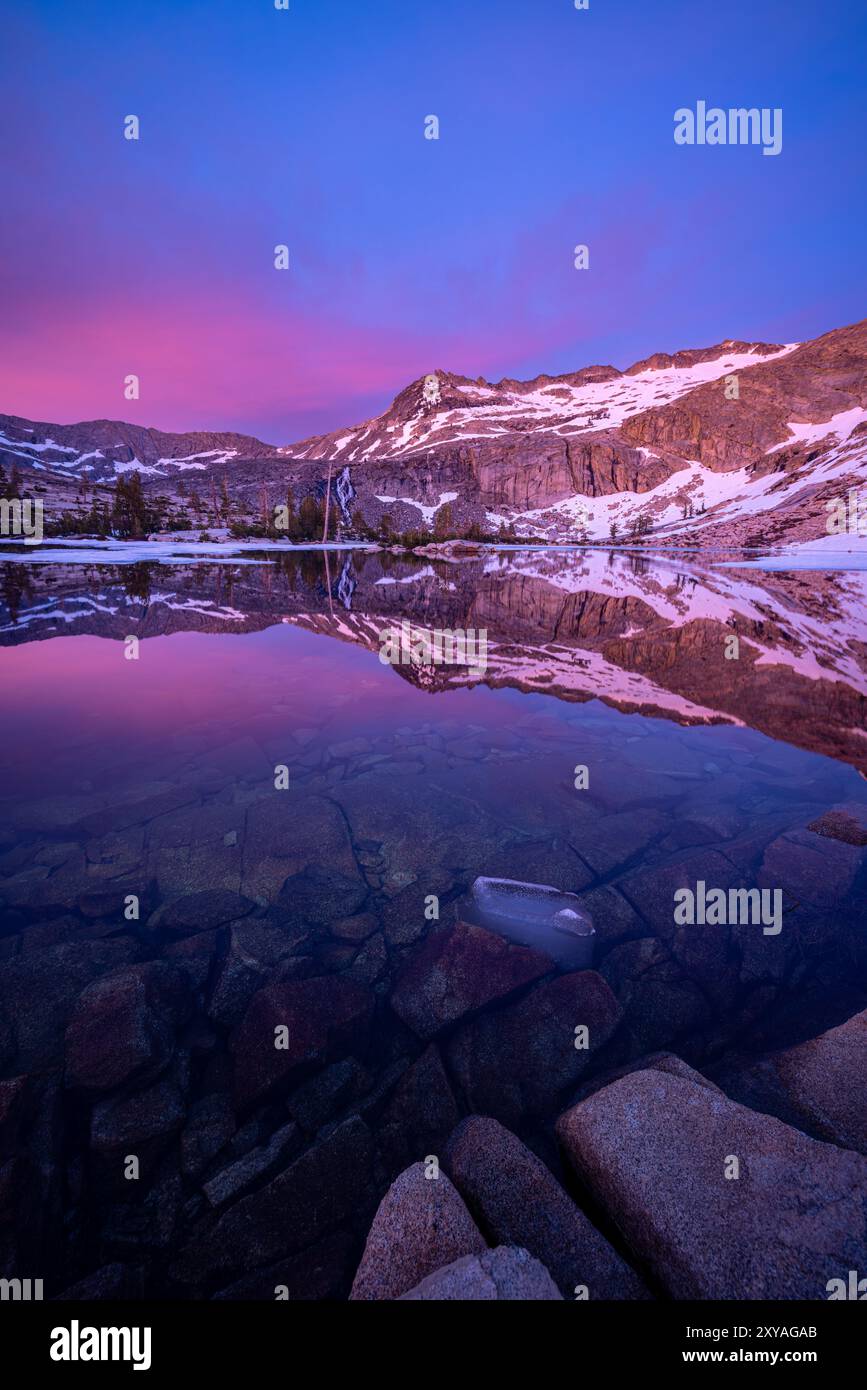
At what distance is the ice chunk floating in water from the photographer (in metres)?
5.73

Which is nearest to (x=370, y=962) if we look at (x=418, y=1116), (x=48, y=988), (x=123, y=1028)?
(x=418, y=1116)

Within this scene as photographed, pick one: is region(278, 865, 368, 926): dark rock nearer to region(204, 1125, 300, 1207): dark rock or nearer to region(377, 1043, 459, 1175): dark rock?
region(377, 1043, 459, 1175): dark rock

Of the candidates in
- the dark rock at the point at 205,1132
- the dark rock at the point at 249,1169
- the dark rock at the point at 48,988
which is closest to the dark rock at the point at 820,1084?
the dark rock at the point at 249,1169

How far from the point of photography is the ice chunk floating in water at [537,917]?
18.8ft

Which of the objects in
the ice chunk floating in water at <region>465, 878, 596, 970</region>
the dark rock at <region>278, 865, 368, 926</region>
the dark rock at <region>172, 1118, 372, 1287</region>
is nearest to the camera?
the dark rock at <region>172, 1118, 372, 1287</region>

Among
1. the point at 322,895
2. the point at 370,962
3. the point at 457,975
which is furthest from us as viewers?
the point at 322,895

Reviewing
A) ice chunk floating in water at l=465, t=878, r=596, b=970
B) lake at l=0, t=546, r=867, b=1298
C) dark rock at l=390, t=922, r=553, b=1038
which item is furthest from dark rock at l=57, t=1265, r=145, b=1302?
ice chunk floating in water at l=465, t=878, r=596, b=970

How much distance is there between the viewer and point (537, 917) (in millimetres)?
6047

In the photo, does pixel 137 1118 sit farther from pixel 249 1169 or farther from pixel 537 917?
pixel 537 917

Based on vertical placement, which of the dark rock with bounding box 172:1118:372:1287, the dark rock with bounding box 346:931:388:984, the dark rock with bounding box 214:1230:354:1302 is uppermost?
the dark rock with bounding box 346:931:388:984

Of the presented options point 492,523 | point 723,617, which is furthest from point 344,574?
point 492,523
